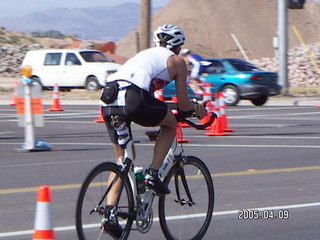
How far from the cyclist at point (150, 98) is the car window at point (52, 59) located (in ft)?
87.0

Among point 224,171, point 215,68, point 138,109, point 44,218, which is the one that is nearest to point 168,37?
point 138,109

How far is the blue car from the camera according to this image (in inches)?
1054

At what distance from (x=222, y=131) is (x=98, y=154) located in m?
4.19

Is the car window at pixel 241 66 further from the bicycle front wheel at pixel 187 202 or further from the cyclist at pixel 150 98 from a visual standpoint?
the cyclist at pixel 150 98

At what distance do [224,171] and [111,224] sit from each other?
5591mm

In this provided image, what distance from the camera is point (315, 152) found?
14703 millimetres

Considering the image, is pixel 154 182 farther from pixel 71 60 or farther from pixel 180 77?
pixel 71 60

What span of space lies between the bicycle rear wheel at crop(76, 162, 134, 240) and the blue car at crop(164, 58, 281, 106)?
1985 centimetres

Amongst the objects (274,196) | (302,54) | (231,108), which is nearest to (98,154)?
(274,196)

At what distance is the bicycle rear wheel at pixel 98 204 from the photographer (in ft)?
21.8

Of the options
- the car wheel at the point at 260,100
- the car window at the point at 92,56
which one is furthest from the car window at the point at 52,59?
the car wheel at the point at 260,100

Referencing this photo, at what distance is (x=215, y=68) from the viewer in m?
27.4

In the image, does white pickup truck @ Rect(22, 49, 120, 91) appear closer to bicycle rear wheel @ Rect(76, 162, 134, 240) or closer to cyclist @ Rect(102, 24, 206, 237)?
cyclist @ Rect(102, 24, 206, 237)

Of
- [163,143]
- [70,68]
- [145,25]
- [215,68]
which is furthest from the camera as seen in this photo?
[145,25]
